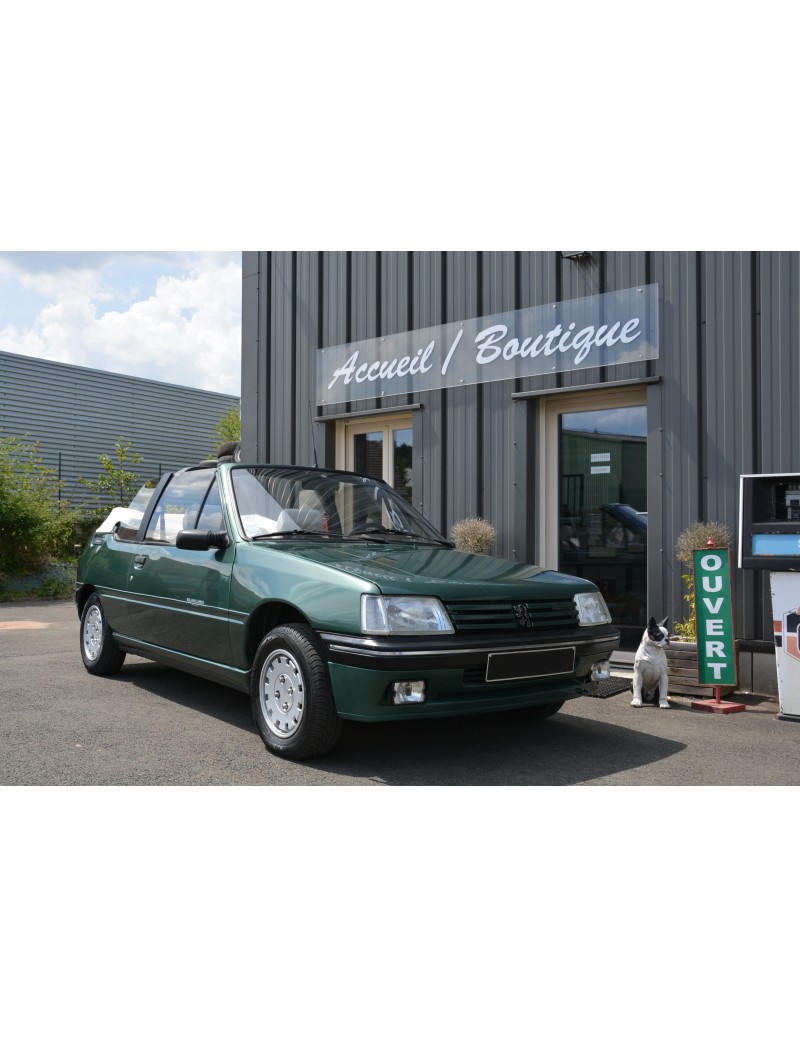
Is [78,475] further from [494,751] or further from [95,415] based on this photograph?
[494,751]

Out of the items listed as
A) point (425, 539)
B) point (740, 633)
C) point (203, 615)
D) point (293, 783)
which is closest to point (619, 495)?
point (740, 633)

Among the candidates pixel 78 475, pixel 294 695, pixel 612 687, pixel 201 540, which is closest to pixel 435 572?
pixel 294 695

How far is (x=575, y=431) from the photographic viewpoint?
329 inches

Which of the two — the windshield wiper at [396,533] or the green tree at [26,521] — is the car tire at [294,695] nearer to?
the windshield wiper at [396,533]

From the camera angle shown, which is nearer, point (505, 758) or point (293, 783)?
point (293, 783)

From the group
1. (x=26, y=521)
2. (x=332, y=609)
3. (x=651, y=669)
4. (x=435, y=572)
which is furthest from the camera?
(x=26, y=521)

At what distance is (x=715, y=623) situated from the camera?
6336mm

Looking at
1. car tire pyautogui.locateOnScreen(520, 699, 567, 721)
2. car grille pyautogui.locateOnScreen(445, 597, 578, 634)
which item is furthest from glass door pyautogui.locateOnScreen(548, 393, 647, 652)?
car grille pyautogui.locateOnScreen(445, 597, 578, 634)

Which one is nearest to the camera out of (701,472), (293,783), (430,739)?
(293,783)

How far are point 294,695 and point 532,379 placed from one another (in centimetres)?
497

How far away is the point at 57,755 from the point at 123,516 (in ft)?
8.38

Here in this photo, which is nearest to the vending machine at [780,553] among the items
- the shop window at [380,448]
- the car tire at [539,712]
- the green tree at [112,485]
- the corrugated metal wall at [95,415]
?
the car tire at [539,712]

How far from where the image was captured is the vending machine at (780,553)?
591 centimetres

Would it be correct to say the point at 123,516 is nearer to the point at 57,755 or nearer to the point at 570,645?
the point at 57,755
